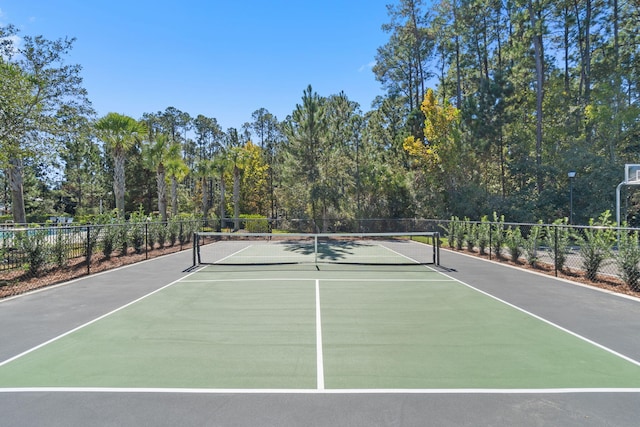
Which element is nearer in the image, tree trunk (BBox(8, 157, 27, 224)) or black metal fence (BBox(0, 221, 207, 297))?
black metal fence (BBox(0, 221, 207, 297))

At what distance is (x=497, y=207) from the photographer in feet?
75.0

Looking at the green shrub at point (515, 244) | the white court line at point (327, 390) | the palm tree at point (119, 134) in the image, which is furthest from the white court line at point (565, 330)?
the palm tree at point (119, 134)

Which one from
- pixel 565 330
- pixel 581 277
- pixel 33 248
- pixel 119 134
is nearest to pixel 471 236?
pixel 581 277

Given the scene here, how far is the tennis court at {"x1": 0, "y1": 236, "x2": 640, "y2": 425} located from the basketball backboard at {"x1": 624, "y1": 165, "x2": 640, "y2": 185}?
33.7ft

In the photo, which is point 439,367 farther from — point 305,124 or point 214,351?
point 305,124

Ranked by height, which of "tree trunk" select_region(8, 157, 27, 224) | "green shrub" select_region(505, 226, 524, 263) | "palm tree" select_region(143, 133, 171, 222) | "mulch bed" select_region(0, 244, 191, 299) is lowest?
"mulch bed" select_region(0, 244, 191, 299)

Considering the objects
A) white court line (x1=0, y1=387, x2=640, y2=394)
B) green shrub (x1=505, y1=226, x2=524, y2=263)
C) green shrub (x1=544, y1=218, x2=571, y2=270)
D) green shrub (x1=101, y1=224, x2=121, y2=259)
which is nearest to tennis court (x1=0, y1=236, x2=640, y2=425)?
white court line (x1=0, y1=387, x2=640, y2=394)

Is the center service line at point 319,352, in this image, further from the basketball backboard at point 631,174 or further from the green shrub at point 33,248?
the basketball backboard at point 631,174

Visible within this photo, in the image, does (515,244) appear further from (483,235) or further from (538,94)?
(538,94)

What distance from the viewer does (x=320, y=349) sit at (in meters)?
4.41

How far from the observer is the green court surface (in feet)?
11.8

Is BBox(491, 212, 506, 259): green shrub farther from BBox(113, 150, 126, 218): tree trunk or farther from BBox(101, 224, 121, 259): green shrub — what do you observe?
BBox(113, 150, 126, 218): tree trunk

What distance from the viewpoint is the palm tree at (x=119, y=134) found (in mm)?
16938
